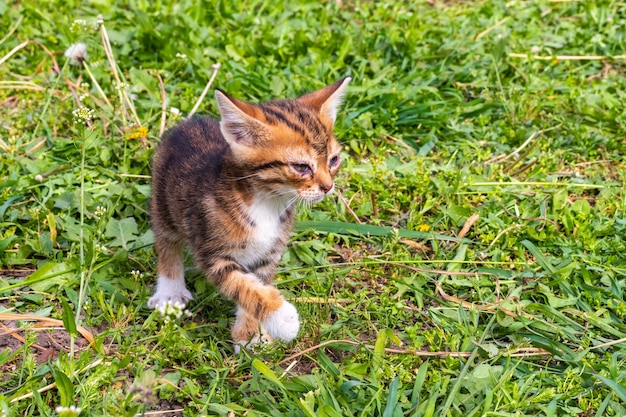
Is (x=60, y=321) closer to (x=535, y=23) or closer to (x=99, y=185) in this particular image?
(x=99, y=185)

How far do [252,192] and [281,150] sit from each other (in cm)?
28

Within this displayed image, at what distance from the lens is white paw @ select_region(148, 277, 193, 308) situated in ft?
14.3

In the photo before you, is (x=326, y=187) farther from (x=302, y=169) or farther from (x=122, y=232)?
(x=122, y=232)

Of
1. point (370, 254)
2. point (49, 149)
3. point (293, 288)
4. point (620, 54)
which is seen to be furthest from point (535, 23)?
point (49, 149)

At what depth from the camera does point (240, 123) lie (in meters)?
3.81

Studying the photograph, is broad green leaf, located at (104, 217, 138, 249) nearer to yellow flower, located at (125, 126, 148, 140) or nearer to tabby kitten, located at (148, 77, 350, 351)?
tabby kitten, located at (148, 77, 350, 351)

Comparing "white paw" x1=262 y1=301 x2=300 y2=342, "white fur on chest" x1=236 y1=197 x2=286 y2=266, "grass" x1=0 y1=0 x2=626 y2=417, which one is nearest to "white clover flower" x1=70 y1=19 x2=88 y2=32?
"grass" x1=0 y1=0 x2=626 y2=417

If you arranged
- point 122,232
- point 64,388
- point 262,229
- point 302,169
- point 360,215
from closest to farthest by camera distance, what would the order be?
1. point 64,388
2. point 302,169
3. point 262,229
4. point 122,232
5. point 360,215

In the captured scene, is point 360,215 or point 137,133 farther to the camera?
point 137,133

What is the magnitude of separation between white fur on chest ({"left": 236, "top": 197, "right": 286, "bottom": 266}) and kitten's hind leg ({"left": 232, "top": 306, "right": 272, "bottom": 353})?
29 centimetres

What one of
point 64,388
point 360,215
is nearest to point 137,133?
point 360,215

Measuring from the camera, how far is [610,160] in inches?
219

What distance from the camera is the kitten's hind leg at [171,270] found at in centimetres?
441

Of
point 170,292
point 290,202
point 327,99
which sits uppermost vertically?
point 327,99
